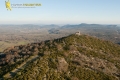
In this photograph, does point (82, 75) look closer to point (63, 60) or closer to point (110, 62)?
point (63, 60)

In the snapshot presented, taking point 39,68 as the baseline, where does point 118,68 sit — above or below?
below

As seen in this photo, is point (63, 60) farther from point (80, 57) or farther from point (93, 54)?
point (93, 54)

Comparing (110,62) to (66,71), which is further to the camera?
(110,62)

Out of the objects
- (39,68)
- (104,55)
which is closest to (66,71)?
(39,68)

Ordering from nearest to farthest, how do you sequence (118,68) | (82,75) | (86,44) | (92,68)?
1. (82,75)
2. (92,68)
3. (118,68)
4. (86,44)

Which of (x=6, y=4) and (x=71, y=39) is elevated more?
(x=6, y=4)

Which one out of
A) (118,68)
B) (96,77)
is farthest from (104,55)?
(96,77)


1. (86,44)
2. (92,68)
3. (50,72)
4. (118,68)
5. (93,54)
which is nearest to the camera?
(50,72)

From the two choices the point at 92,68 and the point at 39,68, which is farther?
the point at 92,68

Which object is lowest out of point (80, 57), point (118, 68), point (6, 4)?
point (118, 68)
